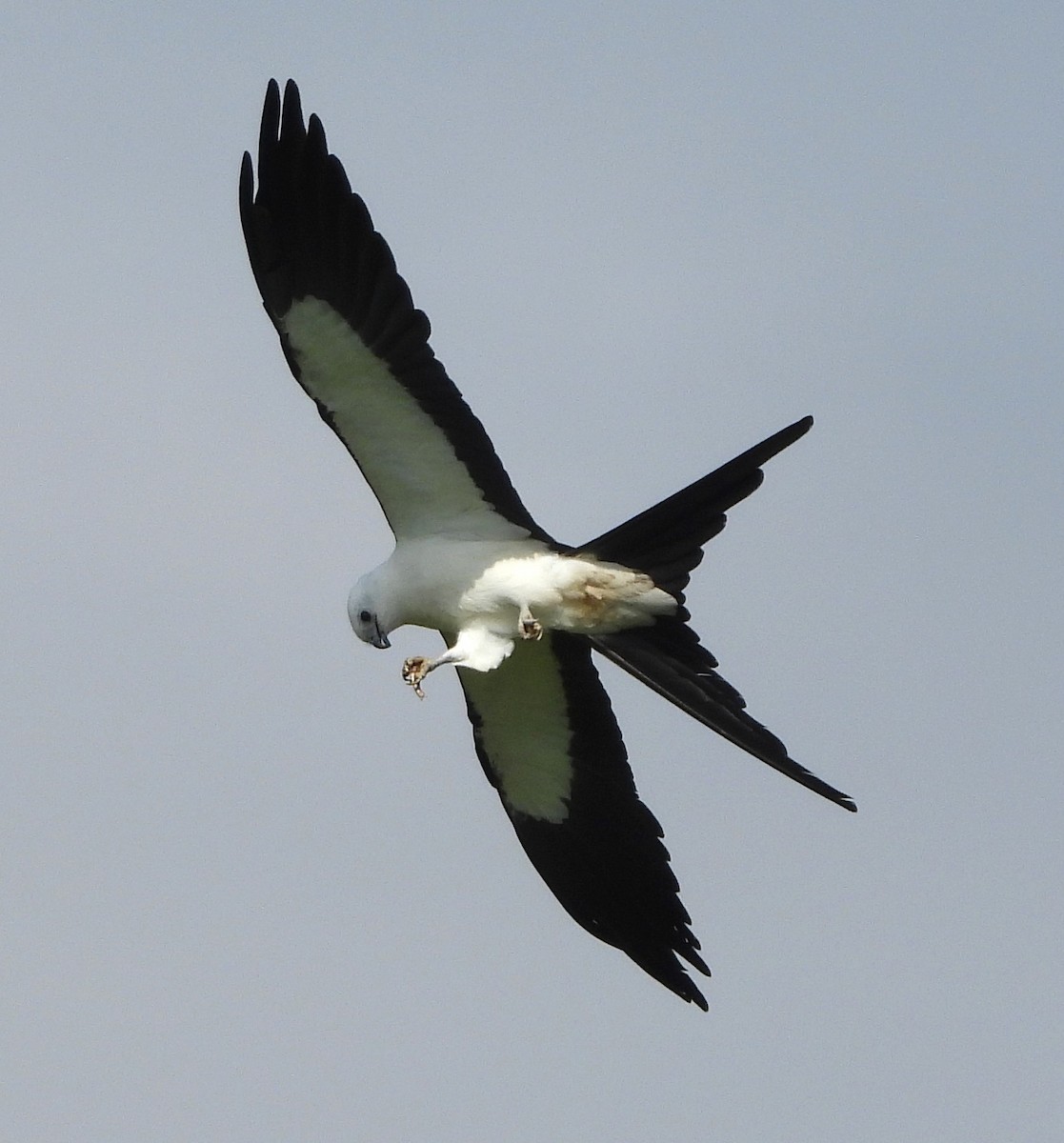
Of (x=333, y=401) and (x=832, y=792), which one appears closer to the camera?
(x=832, y=792)

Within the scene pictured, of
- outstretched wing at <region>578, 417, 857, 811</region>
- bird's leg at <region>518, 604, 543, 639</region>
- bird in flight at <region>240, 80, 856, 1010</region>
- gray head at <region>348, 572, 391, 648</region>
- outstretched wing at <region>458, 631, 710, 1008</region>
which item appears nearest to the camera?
outstretched wing at <region>578, 417, 857, 811</region>

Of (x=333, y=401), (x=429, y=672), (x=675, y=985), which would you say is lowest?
(x=675, y=985)

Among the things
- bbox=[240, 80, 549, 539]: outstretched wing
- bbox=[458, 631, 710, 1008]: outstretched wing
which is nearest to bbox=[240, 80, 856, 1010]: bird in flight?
bbox=[240, 80, 549, 539]: outstretched wing

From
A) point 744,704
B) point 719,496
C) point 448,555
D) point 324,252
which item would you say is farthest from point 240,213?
point 744,704

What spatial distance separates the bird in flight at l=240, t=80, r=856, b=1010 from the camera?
10.7 metres

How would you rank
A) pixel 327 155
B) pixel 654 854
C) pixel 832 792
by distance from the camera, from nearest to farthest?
pixel 832 792, pixel 327 155, pixel 654 854

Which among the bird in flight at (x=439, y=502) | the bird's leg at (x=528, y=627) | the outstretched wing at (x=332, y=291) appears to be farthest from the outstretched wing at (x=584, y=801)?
the outstretched wing at (x=332, y=291)

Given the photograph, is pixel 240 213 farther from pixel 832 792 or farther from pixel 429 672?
pixel 832 792

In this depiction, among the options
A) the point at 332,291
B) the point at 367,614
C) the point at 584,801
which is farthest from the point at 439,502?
the point at 584,801

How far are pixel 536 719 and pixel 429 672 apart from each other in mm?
1546

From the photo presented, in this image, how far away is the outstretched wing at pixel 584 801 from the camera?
12008 mm

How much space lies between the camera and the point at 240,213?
10797 millimetres

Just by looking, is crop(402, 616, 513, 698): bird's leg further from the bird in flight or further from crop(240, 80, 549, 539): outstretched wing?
crop(240, 80, 549, 539): outstretched wing

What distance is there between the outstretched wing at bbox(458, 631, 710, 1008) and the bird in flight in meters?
0.16
